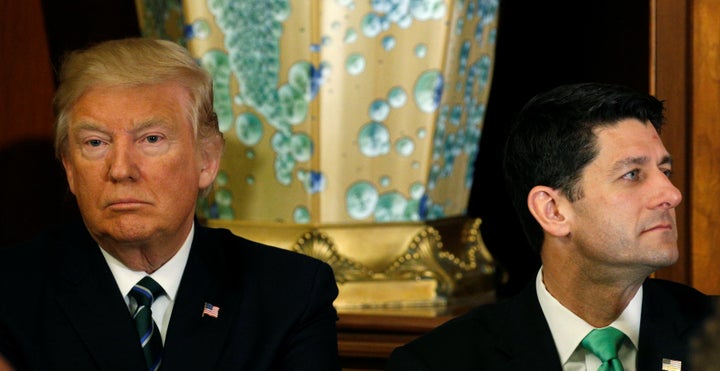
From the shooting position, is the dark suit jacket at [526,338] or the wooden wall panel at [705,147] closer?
the dark suit jacket at [526,338]

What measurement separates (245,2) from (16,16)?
1.78 feet

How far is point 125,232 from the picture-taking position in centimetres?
147

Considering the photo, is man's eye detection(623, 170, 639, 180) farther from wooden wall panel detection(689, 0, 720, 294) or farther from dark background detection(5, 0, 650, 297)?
dark background detection(5, 0, 650, 297)

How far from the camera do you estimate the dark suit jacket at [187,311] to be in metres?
1.48

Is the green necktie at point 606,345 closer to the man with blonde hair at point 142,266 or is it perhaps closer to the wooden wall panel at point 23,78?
the man with blonde hair at point 142,266

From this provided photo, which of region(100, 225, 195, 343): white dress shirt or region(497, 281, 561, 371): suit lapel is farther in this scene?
region(100, 225, 195, 343): white dress shirt

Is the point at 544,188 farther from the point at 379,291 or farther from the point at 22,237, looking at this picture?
the point at 22,237

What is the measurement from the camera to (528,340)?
4.74 feet

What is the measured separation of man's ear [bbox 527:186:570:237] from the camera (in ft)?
4.81

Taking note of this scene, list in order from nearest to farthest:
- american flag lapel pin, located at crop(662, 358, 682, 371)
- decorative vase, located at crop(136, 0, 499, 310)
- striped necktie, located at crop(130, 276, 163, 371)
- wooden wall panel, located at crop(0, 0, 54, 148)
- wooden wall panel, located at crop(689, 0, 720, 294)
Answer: american flag lapel pin, located at crop(662, 358, 682, 371) → striped necktie, located at crop(130, 276, 163, 371) → wooden wall panel, located at crop(689, 0, 720, 294) → decorative vase, located at crop(136, 0, 499, 310) → wooden wall panel, located at crop(0, 0, 54, 148)

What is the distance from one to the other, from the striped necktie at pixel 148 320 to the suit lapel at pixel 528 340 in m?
0.49

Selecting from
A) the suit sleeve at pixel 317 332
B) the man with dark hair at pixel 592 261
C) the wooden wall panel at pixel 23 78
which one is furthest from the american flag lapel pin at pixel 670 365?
the wooden wall panel at pixel 23 78

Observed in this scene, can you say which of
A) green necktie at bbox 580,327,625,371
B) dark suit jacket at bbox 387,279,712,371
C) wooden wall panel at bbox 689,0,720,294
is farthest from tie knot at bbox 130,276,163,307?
wooden wall panel at bbox 689,0,720,294

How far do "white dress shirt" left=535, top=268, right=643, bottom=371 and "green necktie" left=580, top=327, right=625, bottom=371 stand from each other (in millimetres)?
16
